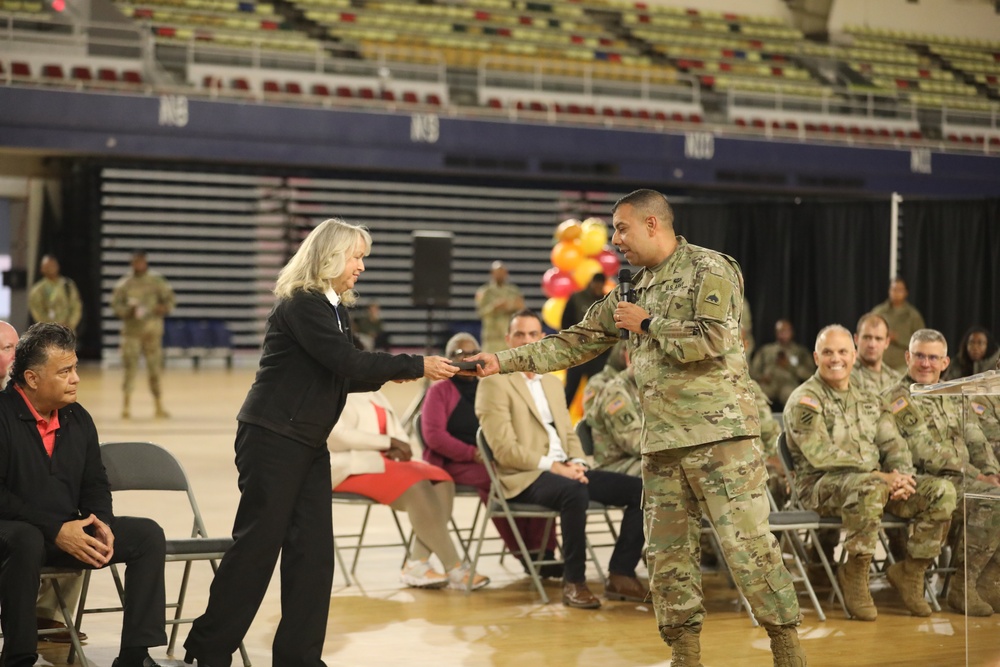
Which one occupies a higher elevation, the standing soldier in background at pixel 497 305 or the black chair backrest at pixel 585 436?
the standing soldier in background at pixel 497 305

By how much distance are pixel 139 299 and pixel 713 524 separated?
9.48 meters

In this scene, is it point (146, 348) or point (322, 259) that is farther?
point (146, 348)

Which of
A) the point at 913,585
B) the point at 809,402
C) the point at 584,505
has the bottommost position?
the point at 913,585

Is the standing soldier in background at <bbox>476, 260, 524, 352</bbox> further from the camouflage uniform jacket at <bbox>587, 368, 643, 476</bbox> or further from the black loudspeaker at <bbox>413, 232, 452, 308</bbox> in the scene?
the camouflage uniform jacket at <bbox>587, 368, 643, 476</bbox>

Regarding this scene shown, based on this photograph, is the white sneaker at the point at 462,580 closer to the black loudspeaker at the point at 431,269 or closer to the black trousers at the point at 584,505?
the black trousers at the point at 584,505

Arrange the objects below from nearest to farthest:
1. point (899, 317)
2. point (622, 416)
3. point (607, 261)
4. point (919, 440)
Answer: point (919, 440)
point (622, 416)
point (899, 317)
point (607, 261)

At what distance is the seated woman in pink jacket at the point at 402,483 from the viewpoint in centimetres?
551

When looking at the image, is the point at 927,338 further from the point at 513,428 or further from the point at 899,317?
the point at 899,317

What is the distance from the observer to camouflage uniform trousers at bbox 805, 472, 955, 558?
5086 mm

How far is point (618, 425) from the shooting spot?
5734 mm

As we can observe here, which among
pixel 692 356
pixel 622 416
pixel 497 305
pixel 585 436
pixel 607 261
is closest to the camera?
pixel 692 356

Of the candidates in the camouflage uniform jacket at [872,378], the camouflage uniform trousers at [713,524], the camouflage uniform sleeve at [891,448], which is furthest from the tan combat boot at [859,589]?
the camouflage uniform trousers at [713,524]

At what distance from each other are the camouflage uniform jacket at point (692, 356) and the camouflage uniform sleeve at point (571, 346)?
0.58 ft

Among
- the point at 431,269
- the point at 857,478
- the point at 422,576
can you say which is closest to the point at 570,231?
the point at 431,269
